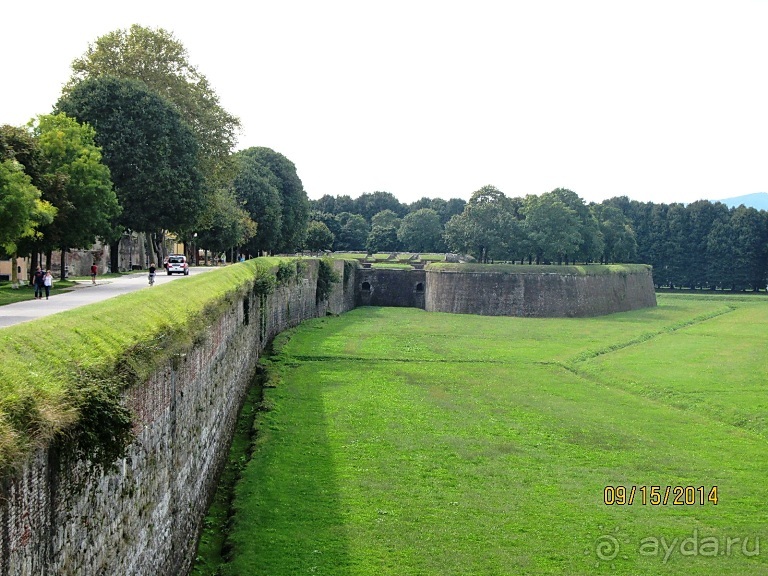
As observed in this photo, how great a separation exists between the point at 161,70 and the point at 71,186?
659 inches

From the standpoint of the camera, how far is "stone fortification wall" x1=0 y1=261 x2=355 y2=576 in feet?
18.7

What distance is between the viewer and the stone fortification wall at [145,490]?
5.69 m

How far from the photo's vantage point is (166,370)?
401 inches

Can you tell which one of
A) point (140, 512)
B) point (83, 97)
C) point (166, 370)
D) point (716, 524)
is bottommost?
point (716, 524)

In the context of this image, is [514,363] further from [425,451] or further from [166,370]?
[166,370]

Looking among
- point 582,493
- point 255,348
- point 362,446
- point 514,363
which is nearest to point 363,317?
point 514,363

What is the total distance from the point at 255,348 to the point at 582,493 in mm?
13491

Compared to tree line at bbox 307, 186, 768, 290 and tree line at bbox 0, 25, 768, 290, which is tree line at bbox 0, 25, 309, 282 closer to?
tree line at bbox 0, 25, 768, 290

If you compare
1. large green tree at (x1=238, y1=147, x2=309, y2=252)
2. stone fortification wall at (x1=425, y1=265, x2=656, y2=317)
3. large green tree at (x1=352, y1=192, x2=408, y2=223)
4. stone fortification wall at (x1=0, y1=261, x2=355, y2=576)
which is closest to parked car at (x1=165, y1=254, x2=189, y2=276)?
stone fortification wall at (x1=0, y1=261, x2=355, y2=576)

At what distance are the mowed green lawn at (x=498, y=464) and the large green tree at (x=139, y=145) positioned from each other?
8854 millimetres

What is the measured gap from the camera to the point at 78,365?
23.0 ft

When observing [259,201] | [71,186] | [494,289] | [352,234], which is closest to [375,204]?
[352,234]
